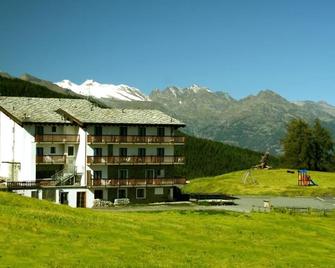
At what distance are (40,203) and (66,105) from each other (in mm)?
41124

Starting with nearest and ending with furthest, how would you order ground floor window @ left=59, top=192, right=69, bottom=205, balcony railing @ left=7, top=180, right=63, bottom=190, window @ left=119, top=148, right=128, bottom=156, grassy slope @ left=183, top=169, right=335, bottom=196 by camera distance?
balcony railing @ left=7, top=180, right=63, bottom=190
ground floor window @ left=59, top=192, right=69, bottom=205
window @ left=119, top=148, right=128, bottom=156
grassy slope @ left=183, top=169, right=335, bottom=196

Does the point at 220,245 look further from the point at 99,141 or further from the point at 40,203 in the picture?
the point at 99,141

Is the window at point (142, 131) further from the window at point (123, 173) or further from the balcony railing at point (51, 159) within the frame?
the balcony railing at point (51, 159)

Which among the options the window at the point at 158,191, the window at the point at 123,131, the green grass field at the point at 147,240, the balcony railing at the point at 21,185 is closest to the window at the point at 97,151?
the window at the point at 123,131

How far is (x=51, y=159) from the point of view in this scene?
89188mm

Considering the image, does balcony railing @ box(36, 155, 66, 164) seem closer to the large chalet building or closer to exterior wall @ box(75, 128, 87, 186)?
the large chalet building

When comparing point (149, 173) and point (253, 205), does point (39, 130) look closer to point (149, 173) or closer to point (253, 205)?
point (149, 173)

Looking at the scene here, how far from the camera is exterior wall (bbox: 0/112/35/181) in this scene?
88000 mm

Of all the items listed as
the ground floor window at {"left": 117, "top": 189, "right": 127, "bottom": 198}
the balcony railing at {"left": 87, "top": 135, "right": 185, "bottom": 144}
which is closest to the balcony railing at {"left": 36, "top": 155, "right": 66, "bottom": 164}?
the balcony railing at {"left": 87, "top": 135, "right": 185, "bottom": 144}

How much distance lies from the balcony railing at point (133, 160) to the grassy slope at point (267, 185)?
70.9ft

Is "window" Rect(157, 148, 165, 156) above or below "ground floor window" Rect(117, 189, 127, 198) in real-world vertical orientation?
above

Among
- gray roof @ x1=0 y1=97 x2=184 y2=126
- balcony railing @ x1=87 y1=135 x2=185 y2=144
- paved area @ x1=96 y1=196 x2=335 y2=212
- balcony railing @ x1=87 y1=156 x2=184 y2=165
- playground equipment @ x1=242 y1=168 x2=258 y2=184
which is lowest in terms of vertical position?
paved area @ x1=96 y1=196 x2=335 y2=212

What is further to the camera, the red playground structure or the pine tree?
the pine tree

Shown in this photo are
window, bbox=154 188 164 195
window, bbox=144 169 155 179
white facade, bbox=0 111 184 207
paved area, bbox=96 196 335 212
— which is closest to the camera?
paved area, bbox=96 196 335 212
